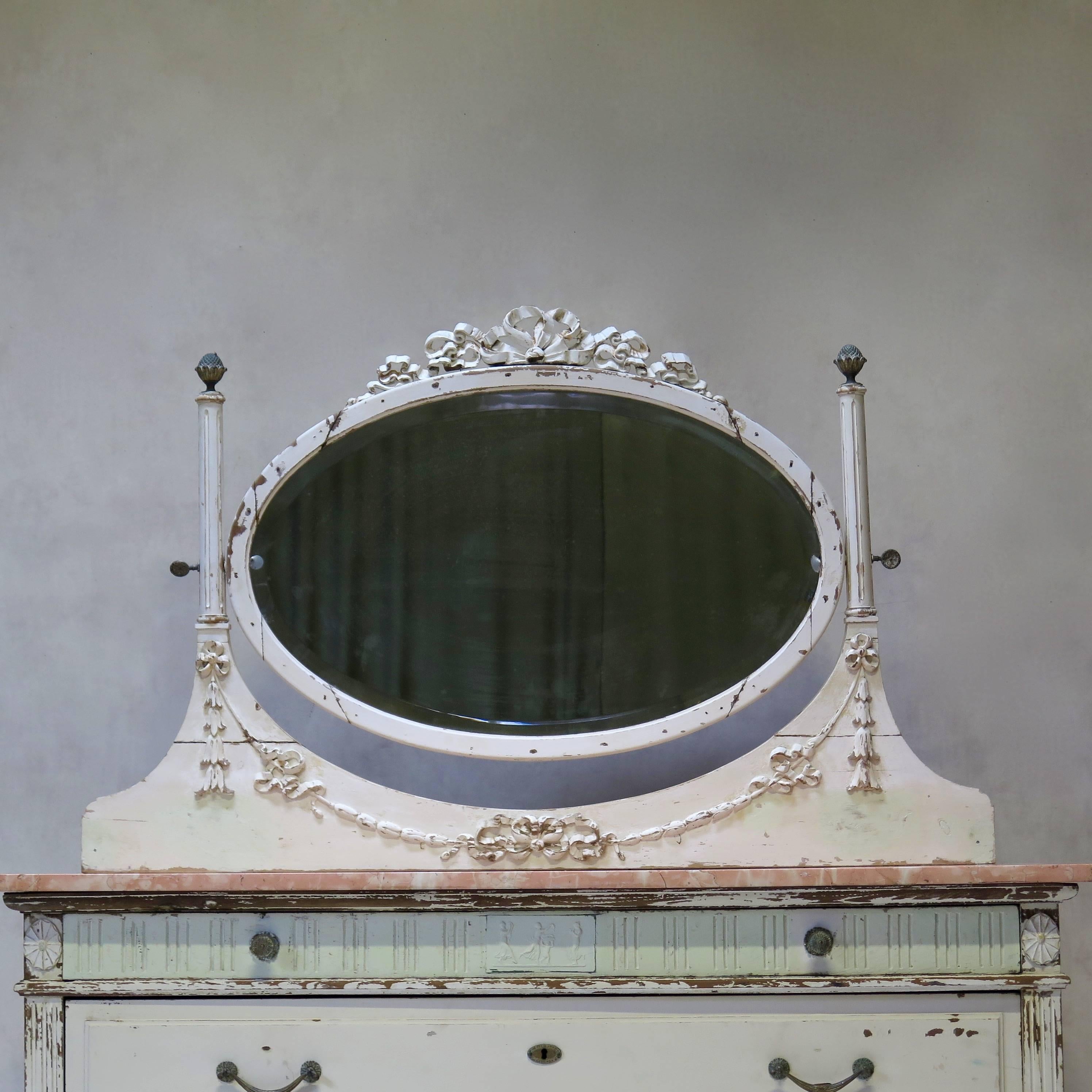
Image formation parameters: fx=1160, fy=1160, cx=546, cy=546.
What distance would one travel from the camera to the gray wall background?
7.66ft

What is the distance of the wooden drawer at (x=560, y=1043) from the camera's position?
65.6 inches

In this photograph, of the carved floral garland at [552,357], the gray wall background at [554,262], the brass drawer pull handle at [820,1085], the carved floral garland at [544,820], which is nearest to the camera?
the brass drawer pull handle at [820,1085]

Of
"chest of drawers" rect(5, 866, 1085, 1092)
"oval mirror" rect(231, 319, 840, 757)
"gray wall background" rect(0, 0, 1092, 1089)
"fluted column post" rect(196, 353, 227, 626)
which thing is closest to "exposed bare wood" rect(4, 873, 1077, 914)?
"chest of drawers" rect(5, 866, 1085, 1092)

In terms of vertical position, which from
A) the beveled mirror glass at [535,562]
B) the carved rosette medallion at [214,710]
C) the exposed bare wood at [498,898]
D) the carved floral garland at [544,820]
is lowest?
the exposed bare wood at [498,898]

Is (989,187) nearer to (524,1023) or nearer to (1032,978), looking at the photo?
(1032,978)

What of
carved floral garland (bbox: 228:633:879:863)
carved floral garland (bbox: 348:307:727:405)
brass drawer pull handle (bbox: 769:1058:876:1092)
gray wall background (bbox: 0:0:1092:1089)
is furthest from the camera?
gray wall background (bbox: 0:0:1092:1089)

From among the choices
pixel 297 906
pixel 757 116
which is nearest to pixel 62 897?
pixel 297 906

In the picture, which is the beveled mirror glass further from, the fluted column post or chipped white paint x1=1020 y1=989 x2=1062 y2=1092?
chipped white paint x1=1020 y1=989 x2=1062 y2=1092

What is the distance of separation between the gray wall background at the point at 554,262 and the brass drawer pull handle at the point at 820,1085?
2.62 feet

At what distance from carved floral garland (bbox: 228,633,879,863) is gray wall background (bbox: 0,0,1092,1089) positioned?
559 mm

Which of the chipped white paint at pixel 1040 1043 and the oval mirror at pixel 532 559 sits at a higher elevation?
the oval mirror at pixel 532 559

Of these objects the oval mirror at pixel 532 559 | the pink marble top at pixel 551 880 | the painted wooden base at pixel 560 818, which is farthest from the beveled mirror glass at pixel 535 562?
the pink marble top at pixel 551 880

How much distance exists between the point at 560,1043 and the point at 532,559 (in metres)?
0.72

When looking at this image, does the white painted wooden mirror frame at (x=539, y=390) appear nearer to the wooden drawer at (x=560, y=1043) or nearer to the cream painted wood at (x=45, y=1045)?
the wooden drawer at (x=560, y=1043)
